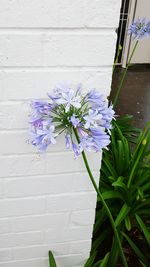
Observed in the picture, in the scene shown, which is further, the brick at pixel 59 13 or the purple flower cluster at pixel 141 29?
the purple flower cluster at pixel 141 29

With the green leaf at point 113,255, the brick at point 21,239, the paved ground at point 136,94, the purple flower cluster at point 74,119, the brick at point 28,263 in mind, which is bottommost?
the paved ground at point 136,94

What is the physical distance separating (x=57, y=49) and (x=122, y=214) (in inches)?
37.4

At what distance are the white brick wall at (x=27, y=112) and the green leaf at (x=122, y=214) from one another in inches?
10.0

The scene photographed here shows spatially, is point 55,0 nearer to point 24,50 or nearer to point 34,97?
point 24,50

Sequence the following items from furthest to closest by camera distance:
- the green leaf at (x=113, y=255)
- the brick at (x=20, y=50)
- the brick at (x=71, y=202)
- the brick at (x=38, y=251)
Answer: the green leaf at (x=113, y=255)
the brick at (x=38, y=251)
the brick at (x=71, y=202)
the brick at (x=20, y=50)

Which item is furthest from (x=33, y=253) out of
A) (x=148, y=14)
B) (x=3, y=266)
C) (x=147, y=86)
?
(x=148, y=14)

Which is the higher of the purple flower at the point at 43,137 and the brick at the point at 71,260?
the purple flower at the point at 43,137

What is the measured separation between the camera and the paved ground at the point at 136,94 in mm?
3514

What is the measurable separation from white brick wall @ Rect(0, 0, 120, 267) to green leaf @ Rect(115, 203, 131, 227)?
0.25 metres

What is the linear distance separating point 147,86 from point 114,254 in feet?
10.9

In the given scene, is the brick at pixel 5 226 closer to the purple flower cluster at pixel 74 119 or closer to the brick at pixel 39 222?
the brick at pixel 39 222

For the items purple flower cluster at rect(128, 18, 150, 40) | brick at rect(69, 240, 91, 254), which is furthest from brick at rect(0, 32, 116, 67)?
purple flower cluster at rect(128, 18, 150, 40)

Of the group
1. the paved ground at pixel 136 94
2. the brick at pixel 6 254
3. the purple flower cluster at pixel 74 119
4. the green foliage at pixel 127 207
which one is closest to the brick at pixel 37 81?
the purple flower cluster at pixel 74 119

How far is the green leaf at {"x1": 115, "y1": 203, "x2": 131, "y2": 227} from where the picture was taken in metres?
1.49
